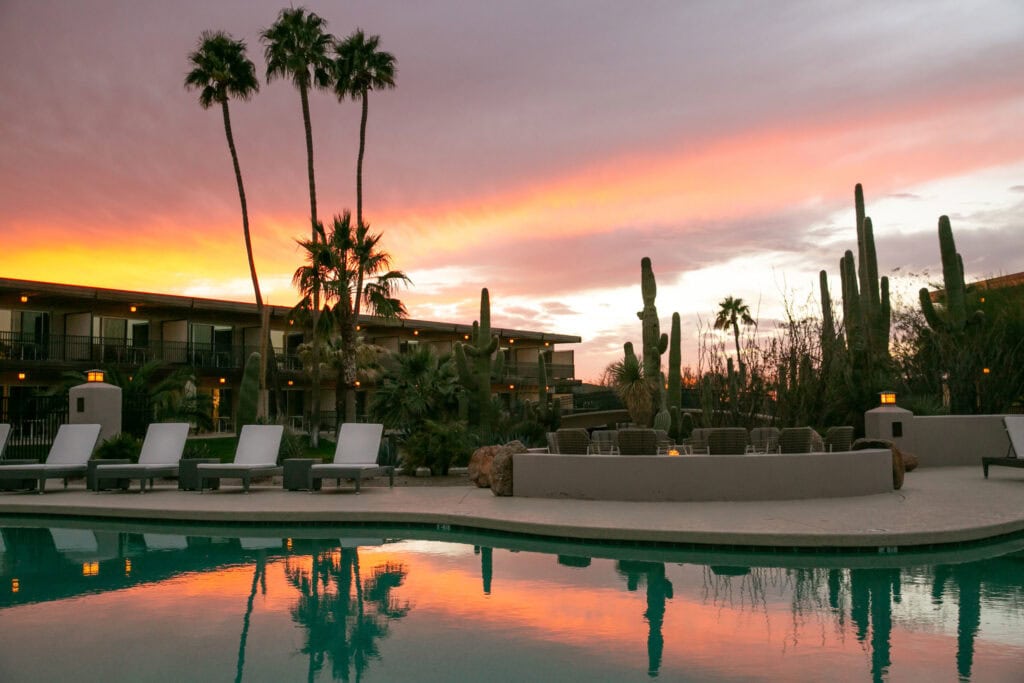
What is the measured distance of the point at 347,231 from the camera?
86.3ft

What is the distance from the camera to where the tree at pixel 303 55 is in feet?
→ 94.7

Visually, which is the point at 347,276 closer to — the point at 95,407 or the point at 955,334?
the point at 95,407

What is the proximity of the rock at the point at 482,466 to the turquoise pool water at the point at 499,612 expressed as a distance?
11.6ft

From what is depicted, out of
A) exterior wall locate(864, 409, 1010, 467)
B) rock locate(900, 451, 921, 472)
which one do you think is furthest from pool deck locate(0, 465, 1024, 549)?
exterior wall locate(864, 409, 1010, 467)

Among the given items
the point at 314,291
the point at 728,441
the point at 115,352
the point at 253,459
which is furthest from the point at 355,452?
the point at 115,352

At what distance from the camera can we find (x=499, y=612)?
6980 mm

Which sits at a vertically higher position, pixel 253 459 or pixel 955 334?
pixel 955 334

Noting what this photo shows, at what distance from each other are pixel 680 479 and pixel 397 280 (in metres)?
16.6

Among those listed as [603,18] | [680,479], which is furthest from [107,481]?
[603,18]

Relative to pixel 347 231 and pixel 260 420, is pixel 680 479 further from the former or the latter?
pixel 347 231

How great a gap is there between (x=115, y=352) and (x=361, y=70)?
44.9 feet

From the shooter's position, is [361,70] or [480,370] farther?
[361,70]

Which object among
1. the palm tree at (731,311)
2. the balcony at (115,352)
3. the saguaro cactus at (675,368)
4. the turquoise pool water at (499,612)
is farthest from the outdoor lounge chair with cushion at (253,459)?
the palm tree at (731,311)

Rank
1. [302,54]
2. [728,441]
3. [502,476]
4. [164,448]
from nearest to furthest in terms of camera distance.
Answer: [728,441], [502,476], [164,448], [302,54]
